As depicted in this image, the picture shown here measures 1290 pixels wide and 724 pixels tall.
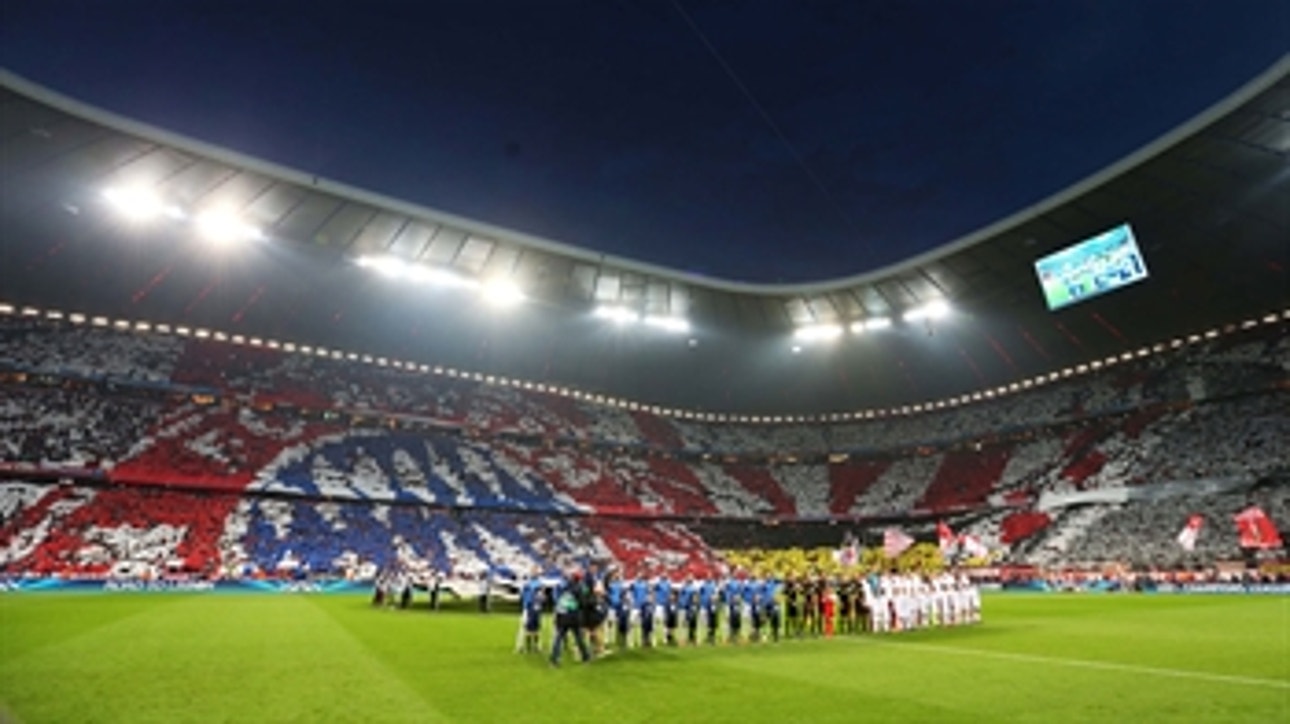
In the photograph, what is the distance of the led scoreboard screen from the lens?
98.9 feet

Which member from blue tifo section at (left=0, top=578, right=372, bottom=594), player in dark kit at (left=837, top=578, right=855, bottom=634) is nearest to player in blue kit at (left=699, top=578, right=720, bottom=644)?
player in dark kit at (left=837, top=578, right=855, bottom=634)

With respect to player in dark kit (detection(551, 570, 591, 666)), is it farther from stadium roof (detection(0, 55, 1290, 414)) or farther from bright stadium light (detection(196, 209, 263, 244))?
bright stadium light (detection(196, 209, 263, 244))

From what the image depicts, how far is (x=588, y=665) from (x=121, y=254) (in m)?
35.5

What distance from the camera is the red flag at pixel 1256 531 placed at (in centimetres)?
2816

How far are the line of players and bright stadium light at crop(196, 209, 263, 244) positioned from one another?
81.7ft

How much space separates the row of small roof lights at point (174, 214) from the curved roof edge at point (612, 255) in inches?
166

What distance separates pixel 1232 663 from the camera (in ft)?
34.0

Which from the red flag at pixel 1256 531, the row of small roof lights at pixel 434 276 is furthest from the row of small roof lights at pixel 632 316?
the red flag at pixel 1256 531

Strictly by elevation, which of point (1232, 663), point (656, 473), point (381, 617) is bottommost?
point (381, 617)

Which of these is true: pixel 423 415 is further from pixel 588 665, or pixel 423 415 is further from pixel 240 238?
pixel 588 665

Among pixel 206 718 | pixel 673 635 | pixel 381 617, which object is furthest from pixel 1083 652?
pixel 381 617

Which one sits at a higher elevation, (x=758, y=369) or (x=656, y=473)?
(x=758, y=369)

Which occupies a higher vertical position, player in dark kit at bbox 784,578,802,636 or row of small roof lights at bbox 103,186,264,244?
row of small roof lights at bbox 103,186,264,244

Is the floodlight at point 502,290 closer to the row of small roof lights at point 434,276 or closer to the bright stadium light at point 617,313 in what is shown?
the row of small roof lights at point 434,276
